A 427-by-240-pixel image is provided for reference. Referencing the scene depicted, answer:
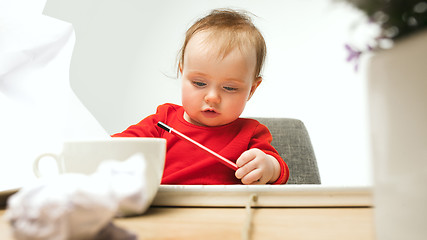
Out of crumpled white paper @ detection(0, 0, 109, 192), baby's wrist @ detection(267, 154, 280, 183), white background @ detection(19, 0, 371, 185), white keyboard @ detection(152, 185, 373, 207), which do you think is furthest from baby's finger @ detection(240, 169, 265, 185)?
white background @ detection(19, 0, 371, 185)

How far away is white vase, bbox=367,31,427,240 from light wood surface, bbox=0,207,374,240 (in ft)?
0.30

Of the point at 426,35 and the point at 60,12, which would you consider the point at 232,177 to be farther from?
the point at 60,12

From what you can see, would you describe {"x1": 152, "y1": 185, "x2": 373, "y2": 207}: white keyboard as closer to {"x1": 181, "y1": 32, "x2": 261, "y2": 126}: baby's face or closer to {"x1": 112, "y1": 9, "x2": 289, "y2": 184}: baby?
{"x1": 112, "y1": 9, "x2": 289, "y2": 184}: baby

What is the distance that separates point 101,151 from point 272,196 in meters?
0.22

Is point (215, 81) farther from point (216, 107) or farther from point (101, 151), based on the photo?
point (101, 151)

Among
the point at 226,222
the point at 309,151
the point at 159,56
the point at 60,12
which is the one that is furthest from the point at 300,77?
the point at 226,222

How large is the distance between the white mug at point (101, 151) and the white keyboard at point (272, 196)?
0.07m

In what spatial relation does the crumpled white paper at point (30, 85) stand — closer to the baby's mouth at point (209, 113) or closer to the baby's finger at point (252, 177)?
the baby's mouth at point (209, 113)

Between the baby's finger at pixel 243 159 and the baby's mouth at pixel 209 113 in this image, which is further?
the baby's mouth at pixel 209 113

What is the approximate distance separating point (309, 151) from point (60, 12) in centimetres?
139

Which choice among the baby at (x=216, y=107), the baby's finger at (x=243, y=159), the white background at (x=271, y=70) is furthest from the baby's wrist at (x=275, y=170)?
the white background at (x=271, y=70)

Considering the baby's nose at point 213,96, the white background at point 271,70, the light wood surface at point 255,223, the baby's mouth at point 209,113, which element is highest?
the white background at point 271,70

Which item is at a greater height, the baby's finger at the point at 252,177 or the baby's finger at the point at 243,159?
the baby's finger at the point at 243,159

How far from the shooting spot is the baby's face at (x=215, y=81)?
91 cm
